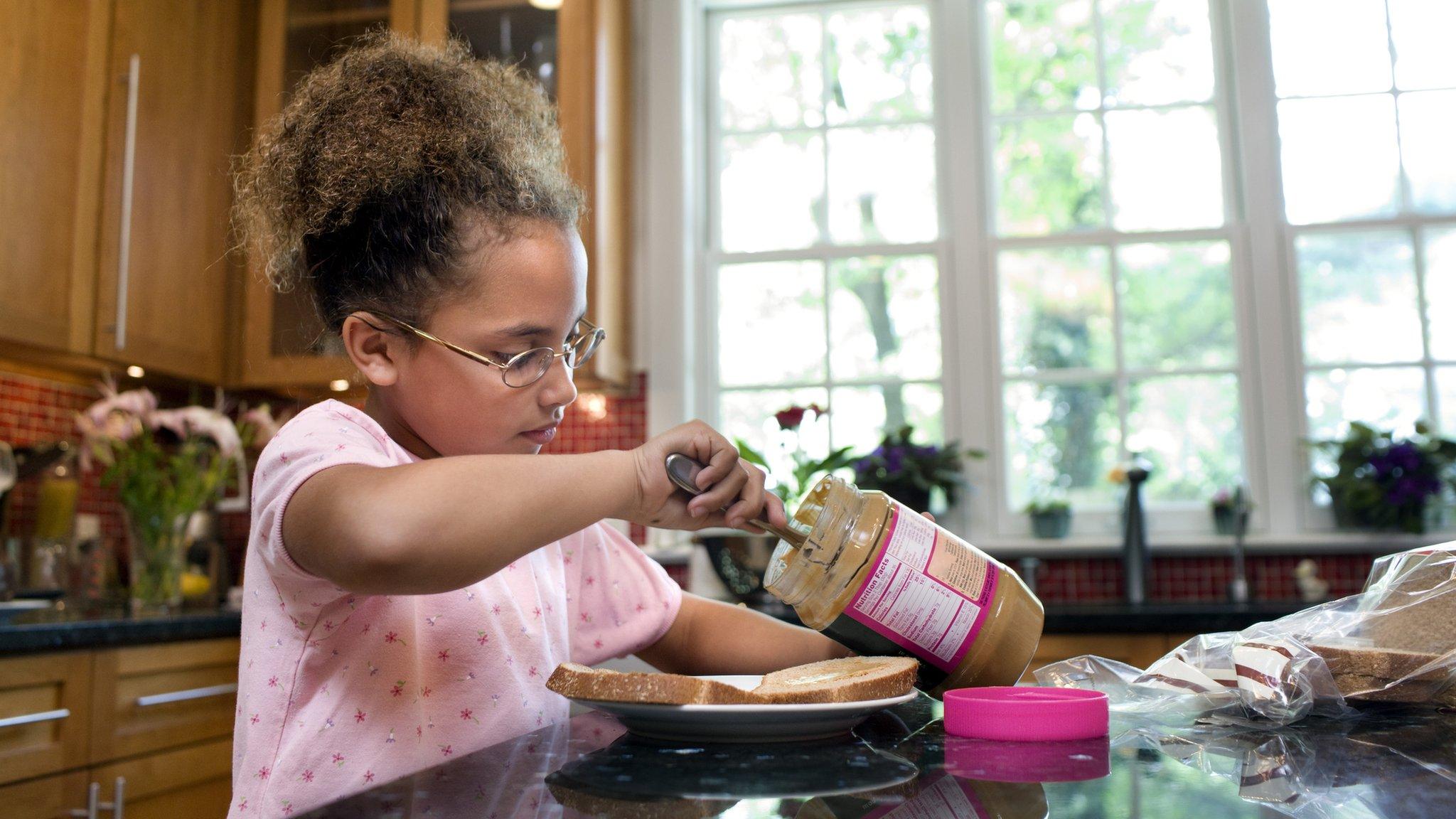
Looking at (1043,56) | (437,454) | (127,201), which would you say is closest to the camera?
(437,454)

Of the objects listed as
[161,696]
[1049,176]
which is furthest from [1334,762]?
[1049,176]

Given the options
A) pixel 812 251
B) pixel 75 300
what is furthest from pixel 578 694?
pixel 812 251

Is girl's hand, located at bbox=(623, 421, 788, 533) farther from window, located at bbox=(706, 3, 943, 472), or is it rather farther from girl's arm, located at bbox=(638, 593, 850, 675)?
window, located at bbox=(706, 3, 943, 472)

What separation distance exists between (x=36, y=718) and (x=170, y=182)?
127 cm

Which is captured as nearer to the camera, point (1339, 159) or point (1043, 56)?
point (1339, 159)

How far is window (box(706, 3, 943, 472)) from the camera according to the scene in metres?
2.72

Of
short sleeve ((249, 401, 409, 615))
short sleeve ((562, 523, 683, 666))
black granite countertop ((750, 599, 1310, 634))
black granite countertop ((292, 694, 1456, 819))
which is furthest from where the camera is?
black granite countertop ((750, 599, 1310, 634))

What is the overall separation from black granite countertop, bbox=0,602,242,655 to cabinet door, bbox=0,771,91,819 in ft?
0.63

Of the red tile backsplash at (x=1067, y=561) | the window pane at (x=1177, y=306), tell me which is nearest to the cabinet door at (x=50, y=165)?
the red tile backsplash at (x=1067, y=561)

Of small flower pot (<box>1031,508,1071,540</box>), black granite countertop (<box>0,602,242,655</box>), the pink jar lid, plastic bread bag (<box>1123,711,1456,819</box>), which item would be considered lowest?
black granite countertop (<box>0,602,242,655</box>)

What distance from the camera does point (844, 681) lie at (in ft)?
2.03

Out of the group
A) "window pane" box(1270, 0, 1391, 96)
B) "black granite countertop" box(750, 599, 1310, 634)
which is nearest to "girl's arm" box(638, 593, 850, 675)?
"black granite countertop" box(750, 599, 1310, 634)

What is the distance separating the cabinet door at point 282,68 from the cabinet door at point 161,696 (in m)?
0.72

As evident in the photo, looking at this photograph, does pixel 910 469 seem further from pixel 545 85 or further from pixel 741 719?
pixel 741 719
